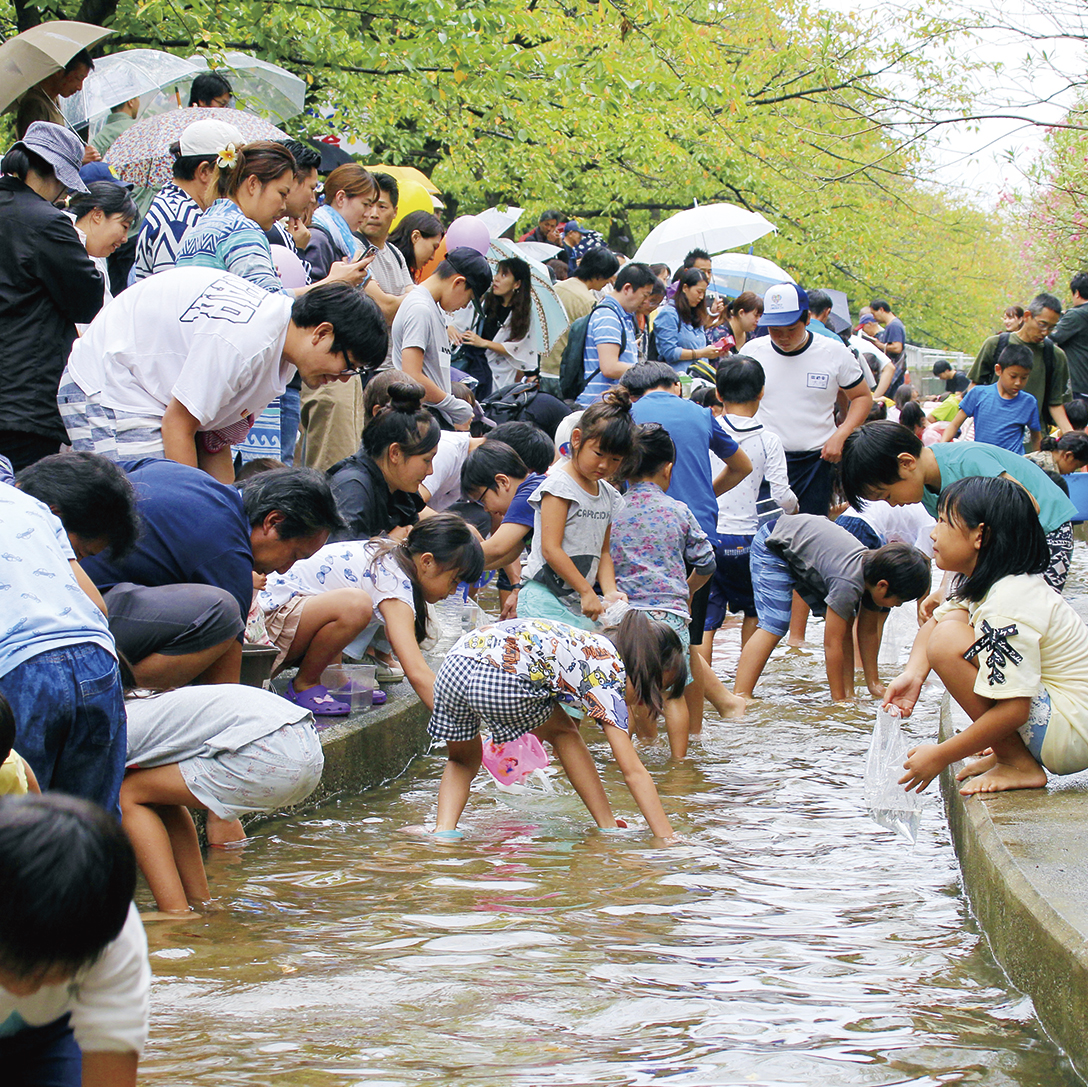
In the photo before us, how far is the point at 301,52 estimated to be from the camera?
11.0m

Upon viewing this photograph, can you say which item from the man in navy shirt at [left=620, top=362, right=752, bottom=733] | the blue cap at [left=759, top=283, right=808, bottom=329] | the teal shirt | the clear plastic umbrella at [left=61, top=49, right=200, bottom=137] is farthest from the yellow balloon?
the teal shirt

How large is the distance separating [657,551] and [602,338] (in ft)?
8.79

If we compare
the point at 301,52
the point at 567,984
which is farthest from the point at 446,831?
the point at 301,52

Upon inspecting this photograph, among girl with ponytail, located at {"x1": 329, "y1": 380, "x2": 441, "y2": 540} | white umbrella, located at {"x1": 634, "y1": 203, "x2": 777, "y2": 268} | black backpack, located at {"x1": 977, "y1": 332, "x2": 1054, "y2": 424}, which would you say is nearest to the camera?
girl with ponytail, located at {"x1": 329, "y1": 380, "x2": 441, "y2": 540}

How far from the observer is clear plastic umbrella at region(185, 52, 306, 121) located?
9125 mm

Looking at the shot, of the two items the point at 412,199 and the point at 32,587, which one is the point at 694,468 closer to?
the point at 32,587

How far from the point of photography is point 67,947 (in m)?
1.72

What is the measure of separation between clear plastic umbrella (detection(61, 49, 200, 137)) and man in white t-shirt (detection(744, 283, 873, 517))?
3.91 metres

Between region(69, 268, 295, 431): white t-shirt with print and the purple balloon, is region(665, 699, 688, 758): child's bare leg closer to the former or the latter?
region(69, 268, 295, 431): white t-shirt with print

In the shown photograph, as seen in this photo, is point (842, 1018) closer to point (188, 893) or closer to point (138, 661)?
point (188, 893)

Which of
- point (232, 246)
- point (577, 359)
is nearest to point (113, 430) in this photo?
point (232, 246)

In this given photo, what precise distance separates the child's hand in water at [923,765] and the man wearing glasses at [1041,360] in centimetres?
713

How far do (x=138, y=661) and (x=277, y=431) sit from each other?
2.23m

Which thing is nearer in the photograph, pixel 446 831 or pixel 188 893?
pixel 188 893
